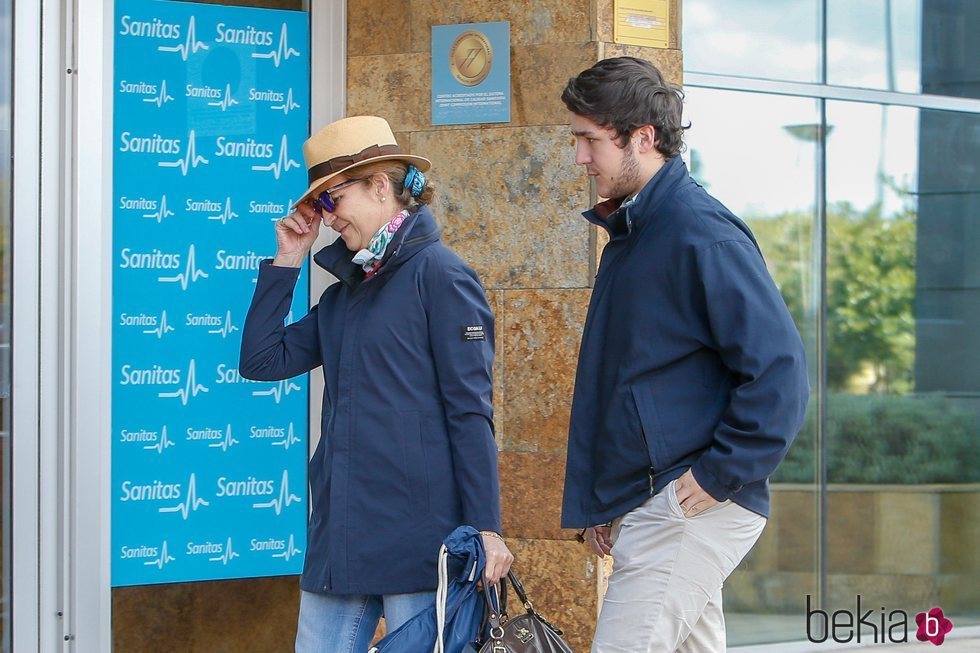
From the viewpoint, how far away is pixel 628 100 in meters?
2.62

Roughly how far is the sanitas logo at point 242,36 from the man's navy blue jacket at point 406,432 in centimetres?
176

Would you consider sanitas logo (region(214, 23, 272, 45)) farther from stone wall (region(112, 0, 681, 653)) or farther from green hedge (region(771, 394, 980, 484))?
green hedge (region(771, 394, 980, 484))

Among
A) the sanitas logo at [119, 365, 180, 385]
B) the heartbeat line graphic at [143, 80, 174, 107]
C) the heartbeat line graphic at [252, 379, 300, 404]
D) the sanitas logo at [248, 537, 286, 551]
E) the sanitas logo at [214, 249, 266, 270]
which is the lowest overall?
the sanitas logo at [248, 537, 286, 551]

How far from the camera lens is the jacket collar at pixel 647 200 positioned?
8.66 feet

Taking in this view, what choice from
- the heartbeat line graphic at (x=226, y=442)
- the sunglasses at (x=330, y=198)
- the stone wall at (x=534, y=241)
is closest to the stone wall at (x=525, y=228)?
the stone wall at (x=534, y=241)

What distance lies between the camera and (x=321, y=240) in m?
4.55

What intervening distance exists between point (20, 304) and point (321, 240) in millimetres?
1062

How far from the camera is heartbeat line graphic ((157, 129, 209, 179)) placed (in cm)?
434

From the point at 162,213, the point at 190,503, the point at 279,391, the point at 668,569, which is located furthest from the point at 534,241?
the point at 668,569

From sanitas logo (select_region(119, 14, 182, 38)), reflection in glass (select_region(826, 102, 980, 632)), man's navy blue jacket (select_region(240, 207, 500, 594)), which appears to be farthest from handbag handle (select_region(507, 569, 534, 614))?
reflection in glass (select_region(826, 102, 980, 632))

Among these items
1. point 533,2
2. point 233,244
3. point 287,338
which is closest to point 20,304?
point 233,244

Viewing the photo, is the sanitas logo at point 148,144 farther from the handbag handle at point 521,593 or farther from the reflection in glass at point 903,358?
the reflection in glass at point 903,358

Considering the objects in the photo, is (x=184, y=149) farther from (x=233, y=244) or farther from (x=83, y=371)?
(x=83, y=371)

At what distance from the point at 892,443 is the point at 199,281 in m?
3.53
